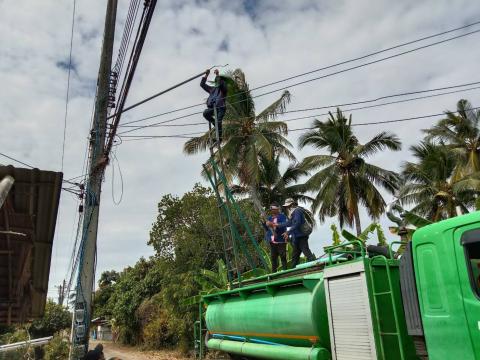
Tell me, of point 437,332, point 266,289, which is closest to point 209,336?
point 266,289

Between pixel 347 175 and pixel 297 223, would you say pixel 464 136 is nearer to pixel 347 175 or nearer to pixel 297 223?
pixel 347 175

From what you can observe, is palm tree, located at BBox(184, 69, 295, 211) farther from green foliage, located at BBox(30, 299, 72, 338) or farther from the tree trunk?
green foliage, located at BBox(30, 299, 72, 338)

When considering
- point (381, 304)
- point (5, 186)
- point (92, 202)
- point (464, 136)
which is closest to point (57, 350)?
point (92, 202)

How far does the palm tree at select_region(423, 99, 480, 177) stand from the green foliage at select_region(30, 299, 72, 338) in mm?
34160

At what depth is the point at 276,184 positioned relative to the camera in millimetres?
28250

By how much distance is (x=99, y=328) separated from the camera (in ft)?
184

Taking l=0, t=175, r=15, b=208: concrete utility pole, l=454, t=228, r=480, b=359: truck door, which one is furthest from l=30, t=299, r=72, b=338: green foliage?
l=454, t=228, r=480, b=359: truck door

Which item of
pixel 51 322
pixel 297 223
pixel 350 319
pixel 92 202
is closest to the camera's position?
pixel 350 319

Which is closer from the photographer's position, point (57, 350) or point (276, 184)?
point (57, 350)

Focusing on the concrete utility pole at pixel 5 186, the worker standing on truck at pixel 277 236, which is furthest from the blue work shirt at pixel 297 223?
the concrete utility pole at pixel 5 186

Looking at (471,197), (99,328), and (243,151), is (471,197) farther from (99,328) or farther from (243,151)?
(99,328)

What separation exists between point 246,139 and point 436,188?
11.4 meters

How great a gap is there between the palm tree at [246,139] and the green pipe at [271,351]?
15.7 metres

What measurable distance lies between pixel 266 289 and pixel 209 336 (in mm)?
3095
